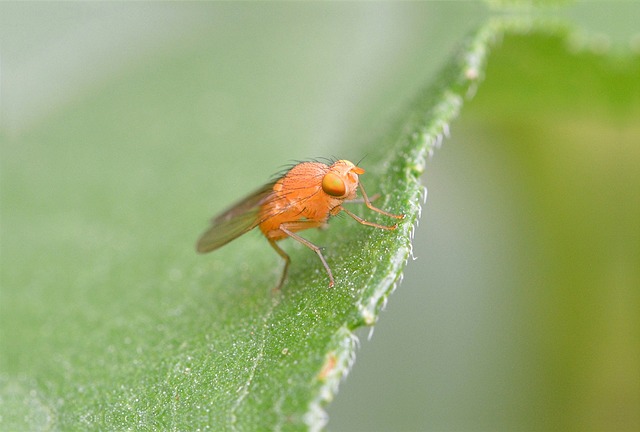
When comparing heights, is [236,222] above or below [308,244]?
above

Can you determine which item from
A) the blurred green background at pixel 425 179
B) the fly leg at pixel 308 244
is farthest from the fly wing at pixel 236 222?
the blurred green background at pixel 425 179

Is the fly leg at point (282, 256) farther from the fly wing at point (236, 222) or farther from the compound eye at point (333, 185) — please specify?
the compound eye at point (333, 185)

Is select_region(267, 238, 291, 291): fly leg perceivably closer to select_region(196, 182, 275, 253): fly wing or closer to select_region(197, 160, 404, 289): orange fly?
select_region(197, 160, 404, 289): orange fly

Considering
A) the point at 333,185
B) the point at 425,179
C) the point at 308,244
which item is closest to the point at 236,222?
the point at 308,244

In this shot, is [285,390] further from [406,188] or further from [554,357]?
[554,357]

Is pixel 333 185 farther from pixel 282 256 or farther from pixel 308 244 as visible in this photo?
pixel 282 256

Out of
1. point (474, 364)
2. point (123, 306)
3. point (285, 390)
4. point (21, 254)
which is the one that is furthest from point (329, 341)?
point (21, 254)

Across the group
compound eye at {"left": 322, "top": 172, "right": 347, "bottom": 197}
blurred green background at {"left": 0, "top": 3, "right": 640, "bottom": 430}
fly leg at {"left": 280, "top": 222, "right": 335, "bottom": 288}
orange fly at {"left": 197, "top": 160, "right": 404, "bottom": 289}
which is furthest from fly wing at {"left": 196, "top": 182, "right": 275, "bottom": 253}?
blurred green background at {"left": 0, "top": 3, "right": 640, "bottom": 430}
